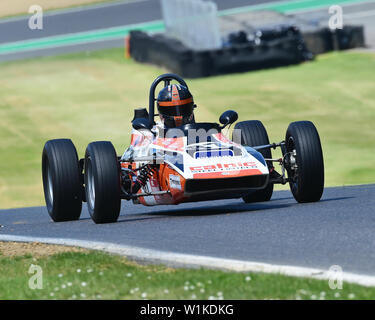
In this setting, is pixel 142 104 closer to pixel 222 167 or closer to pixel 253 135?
pixel 253 135

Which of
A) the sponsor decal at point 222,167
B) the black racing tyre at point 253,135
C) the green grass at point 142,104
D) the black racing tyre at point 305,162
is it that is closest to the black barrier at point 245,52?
the green grass at point 142,104

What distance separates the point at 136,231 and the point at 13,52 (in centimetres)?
2634

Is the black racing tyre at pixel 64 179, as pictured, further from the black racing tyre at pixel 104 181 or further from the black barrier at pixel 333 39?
the black barrier at pixel 333 39

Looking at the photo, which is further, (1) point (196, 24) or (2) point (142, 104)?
(1) point (196, 24)

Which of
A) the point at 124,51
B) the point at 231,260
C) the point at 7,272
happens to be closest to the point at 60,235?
the point at 7,272

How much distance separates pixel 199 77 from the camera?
28.0 metres

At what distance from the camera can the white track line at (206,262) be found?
713cm

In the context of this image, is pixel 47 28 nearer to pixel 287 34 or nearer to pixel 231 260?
pixel 287 34

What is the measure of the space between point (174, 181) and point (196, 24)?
18713mm

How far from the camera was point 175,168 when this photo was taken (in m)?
11.1

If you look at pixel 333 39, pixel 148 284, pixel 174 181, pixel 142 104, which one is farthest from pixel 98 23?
pixel 148 284

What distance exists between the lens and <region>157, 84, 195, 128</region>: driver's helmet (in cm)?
1230

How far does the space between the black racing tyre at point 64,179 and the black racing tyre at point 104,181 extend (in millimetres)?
625

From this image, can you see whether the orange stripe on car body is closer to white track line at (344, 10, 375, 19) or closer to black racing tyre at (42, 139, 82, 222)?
black racing tyre at (42, 139, 82, 222)
